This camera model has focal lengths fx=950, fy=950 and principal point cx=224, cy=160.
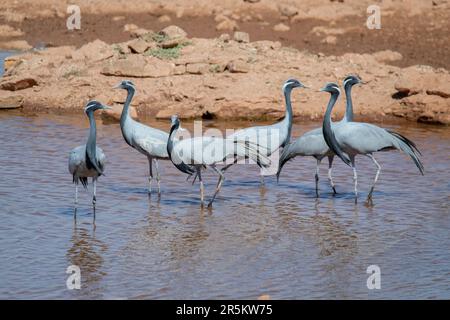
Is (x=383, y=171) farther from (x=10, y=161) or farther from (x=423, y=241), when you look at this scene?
(x=10, y=161)

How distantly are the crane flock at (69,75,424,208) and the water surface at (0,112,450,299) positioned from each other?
1.31 ft

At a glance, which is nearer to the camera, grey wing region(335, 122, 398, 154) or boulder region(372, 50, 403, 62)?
grey wing region(335, 122, 398, 154)

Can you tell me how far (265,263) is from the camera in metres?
9.04

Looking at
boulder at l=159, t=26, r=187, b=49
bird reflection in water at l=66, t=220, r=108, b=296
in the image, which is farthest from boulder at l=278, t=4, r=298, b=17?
bird reflection in water at l=66, t=220, r=108, b=296

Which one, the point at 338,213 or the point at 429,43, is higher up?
the point at 429,43

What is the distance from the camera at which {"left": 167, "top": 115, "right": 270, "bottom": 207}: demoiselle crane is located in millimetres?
11188

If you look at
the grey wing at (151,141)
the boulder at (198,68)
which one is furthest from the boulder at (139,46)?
the grey wing at (151,141)

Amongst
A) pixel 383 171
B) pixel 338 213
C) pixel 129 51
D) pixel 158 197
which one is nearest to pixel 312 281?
pixel 338 213

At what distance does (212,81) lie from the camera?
717 inches

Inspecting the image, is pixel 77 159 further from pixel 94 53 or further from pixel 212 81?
pixel 94 53

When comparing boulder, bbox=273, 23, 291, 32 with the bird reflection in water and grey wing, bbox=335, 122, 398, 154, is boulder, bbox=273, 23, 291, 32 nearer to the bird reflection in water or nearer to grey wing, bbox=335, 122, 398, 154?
grey wing, bbox=335, 122, 398, 154

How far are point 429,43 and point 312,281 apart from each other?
17785 mm

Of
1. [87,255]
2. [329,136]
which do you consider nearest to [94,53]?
[329,136]

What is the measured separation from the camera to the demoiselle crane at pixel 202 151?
11.2 meters
